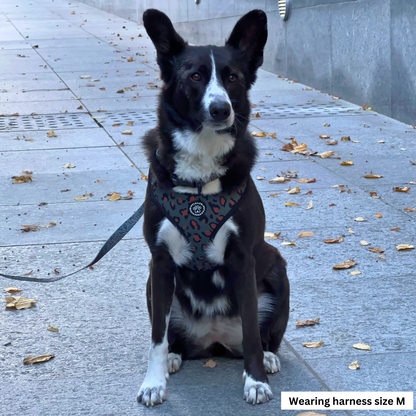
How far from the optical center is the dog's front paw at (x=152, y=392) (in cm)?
311

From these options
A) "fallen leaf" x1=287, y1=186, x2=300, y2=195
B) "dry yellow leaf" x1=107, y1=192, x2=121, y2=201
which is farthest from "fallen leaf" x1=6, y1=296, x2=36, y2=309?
"fallen leaf" x1=287, y1=186, x2=300, y2=195

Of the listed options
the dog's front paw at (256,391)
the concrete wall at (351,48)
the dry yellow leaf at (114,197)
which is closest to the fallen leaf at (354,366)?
the dog's front paw at (256,391)

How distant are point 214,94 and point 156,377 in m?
1.38

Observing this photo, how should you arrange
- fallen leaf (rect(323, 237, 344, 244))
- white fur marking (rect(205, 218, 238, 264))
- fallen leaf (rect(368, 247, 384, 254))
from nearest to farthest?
white fur marking (rect(205, 218, 238, 264)) < fallen leaf (rect(368, 247, 384, 254)) < fallen leaf (rect(323, 237, 344, 244))

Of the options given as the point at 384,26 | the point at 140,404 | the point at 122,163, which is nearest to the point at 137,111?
the point at 122,163

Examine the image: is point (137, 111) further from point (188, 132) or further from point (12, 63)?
point (188, 132)

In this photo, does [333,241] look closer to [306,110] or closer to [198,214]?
[198,214]

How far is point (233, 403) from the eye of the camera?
3.11m

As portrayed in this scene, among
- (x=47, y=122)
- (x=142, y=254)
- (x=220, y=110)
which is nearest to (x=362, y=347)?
(x=220, y=110)

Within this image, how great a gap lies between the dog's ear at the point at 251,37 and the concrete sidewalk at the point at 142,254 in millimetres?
1596

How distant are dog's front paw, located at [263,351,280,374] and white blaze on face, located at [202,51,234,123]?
121 centimetres

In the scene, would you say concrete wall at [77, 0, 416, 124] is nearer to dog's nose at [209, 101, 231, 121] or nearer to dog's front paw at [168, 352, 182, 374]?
dog's nose at [209, 101, 231, 121]

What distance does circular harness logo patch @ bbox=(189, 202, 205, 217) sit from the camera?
3.20m

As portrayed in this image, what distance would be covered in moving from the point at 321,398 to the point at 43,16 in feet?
77.1
